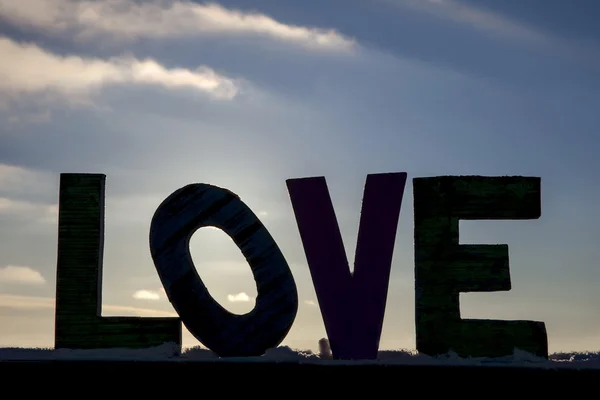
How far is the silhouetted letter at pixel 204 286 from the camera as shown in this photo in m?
11.8

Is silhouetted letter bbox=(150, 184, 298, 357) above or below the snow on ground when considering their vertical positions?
above

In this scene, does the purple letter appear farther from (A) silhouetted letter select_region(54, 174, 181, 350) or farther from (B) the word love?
(A) silhouetted letter select_region(54, 174, 181, 350)

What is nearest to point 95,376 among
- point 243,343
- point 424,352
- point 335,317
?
point 243,343

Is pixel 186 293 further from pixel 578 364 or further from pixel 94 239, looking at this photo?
pixel 578 364

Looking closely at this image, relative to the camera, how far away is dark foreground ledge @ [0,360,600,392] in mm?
9328

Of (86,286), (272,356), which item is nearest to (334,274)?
(272,356)

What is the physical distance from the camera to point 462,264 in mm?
12000

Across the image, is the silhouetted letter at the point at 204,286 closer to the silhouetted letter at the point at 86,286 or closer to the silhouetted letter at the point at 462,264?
the silhouetted letter at the point at 86,286

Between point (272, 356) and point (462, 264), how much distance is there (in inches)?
109

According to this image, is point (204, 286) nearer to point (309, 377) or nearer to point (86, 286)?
point (86, 286)

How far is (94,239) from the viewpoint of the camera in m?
12.5

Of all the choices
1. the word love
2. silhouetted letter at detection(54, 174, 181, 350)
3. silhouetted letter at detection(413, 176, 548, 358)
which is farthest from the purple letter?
silhouetted letter at detection(54, 174, 181, 350)

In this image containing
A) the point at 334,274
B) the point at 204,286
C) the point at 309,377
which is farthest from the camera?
the point at 204,286

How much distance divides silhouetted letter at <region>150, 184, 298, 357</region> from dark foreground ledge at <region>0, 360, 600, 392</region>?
71.5 inches
